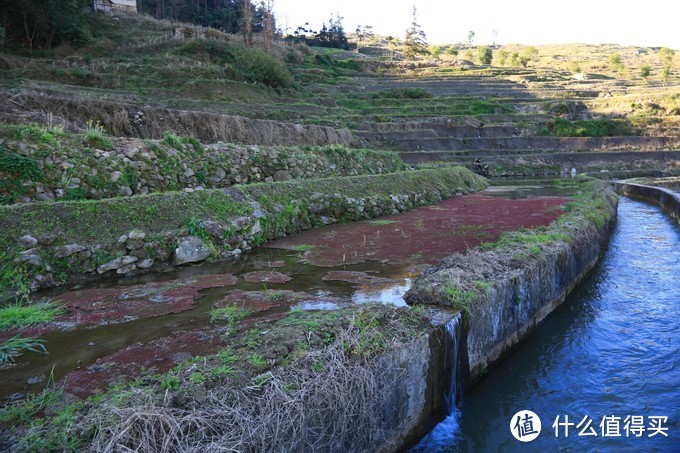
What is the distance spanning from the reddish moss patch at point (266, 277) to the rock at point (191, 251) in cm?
119

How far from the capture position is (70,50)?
32688 mm

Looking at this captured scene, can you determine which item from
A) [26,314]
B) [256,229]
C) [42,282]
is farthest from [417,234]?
[26,314]

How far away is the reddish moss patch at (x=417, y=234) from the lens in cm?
768

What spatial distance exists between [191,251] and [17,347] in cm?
351

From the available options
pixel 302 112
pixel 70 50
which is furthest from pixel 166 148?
pixel 70 50

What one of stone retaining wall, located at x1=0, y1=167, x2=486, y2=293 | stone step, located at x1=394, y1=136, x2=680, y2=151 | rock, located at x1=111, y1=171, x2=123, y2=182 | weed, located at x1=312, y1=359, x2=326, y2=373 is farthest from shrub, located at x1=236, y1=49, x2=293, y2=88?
weed, located at x1=312, y1=359, x2=326, y2=373

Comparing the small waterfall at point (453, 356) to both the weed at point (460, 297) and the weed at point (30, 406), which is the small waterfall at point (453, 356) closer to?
the weed at point (460, 297)

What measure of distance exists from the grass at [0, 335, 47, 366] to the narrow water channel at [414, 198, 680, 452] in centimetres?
358

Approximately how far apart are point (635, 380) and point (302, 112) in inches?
1135

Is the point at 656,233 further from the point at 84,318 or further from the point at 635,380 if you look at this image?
the point at 84,318

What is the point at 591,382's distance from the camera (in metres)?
4.85

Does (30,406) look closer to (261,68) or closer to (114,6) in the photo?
(261,68)

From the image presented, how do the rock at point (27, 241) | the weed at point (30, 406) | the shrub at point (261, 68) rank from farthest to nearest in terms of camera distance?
the shrub at point (261, 68) → the rock at point (27, 241) → the weed at point (30, 406)

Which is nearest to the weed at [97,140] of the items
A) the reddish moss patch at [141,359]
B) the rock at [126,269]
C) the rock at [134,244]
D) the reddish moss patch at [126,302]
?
the rock at [134,244]
